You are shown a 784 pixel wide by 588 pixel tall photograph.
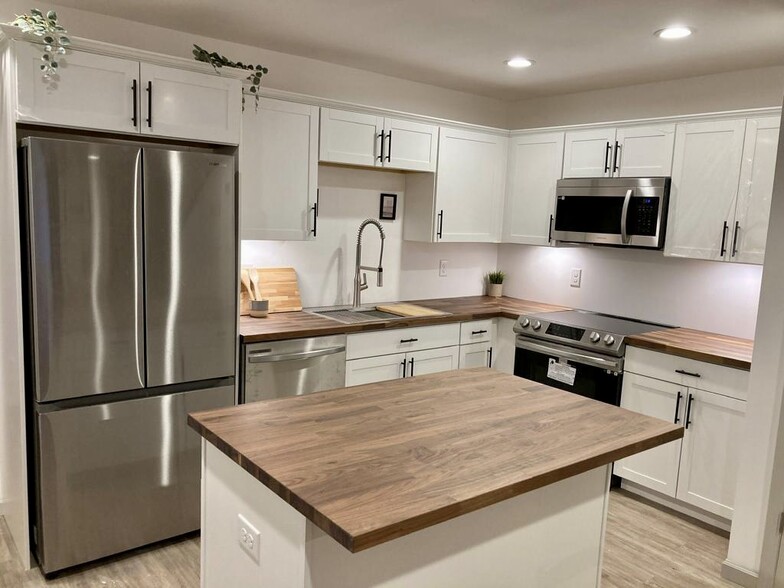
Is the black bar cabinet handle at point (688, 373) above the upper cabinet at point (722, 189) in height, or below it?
below

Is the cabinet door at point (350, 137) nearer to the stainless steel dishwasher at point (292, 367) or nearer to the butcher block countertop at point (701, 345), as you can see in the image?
the stainless steel dishwasher at point (292, 367)

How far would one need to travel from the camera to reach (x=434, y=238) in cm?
430

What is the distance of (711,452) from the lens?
3299 mm

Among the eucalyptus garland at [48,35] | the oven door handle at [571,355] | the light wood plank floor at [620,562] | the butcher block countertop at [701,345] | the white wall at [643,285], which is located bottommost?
the light wood plank floor at [620,562]

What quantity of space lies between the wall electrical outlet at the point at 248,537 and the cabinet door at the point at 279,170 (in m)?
1.87

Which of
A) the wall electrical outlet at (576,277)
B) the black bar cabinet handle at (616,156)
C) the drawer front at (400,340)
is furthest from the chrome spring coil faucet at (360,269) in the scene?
the black bar cabinet handle at (616,156)

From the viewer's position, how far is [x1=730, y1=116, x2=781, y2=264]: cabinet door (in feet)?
10.8

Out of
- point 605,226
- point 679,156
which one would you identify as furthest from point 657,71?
point 605,226

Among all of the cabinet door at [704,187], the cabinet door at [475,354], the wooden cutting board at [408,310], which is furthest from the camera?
the cabinet door at [475,354]

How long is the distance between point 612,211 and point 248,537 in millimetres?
3063

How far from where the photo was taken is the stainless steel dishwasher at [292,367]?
3.22 metres

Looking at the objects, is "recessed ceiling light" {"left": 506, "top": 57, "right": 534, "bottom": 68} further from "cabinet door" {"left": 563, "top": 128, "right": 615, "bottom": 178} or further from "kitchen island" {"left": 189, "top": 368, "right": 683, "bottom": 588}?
"kitchen island" {"left": 189, "top": 368, "right": 683, "bottom": 588}

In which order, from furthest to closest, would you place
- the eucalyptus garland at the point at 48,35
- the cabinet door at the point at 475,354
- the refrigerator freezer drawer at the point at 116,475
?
1. the cabinet door at the point at 475,354
2. the refrigerator freezer drawer at the point at 116,475
3. the eucalyptus garland at the point at 48,35

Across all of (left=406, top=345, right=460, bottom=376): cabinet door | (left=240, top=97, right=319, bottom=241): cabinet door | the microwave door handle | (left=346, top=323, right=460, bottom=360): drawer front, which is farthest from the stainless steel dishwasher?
the microwave door handle
